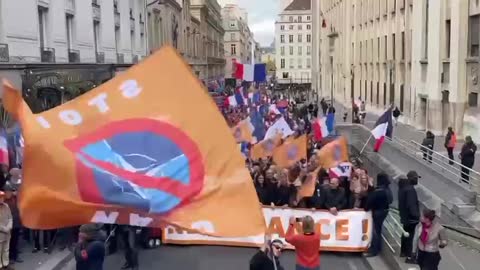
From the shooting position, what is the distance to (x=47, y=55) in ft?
86.4

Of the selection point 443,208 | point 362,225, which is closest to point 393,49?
point 443,208

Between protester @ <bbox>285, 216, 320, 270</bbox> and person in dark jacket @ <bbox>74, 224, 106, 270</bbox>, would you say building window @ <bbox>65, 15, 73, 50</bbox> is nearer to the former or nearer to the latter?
person in dark jacket @ <bbox>74, 224, 106, 270</bbox>

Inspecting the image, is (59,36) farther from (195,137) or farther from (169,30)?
(169,30)

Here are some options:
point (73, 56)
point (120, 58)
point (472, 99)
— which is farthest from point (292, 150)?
point (120, 58)

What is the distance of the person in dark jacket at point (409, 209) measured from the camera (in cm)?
1068

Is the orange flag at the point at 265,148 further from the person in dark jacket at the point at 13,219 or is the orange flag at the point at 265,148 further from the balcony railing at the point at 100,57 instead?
the balcony railing at the point at 100,57

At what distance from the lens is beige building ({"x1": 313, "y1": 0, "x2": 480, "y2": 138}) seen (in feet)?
94.2

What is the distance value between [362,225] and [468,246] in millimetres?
2224

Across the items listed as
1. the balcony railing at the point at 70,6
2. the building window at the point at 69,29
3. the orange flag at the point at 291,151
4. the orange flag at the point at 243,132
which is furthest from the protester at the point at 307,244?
the balcony railing at the point at 70,6

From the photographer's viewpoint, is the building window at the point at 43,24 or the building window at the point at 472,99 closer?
the building window at the point at 43,24

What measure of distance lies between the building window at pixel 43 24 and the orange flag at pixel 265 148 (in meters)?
12.2

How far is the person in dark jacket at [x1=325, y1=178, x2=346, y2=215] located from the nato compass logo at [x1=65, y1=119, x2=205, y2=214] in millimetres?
5778

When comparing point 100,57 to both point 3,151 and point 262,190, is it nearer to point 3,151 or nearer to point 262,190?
point 3,151

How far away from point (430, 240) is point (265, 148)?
28.5 ft
